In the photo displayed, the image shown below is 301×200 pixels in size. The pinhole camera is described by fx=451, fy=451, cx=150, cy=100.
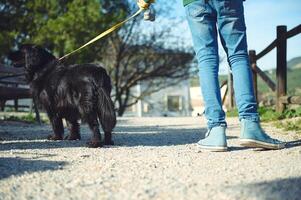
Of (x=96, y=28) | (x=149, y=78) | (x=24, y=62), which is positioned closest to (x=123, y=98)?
(x=149, y=78)

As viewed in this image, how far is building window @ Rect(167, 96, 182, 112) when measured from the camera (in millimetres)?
29656

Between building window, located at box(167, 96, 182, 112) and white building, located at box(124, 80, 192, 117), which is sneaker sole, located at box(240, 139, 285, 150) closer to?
white building, located at box(124, 80, 192, 117)

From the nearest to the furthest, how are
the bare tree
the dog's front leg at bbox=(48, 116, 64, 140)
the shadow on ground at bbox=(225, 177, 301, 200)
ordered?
the shadow on ground at bbox=(225, 177, 301, 200)
the dog's front leg at bbox=(48, 116, 64, 140)
the bare tree

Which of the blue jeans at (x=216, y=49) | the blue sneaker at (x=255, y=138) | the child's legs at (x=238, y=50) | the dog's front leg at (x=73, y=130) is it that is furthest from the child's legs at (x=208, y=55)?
the dog's front leg at (x=73, y=130)

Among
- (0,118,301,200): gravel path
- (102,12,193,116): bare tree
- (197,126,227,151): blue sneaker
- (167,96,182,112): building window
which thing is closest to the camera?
(0,118,301,200): gravel path

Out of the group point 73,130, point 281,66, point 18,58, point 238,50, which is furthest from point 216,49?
point 281,66

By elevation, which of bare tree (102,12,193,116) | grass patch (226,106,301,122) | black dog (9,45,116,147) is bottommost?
grass patch (226,106,301,122)

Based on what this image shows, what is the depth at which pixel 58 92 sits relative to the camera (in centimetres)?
462

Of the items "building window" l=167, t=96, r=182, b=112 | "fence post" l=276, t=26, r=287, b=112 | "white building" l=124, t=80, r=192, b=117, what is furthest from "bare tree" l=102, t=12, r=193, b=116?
"fence post" l=276, t=26, r=287, b=112

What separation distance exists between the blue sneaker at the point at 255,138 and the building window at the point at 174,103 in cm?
2574

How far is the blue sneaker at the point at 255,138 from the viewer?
Answer: 135 inches

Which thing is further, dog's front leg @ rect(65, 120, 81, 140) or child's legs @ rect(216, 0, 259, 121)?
dog's front leg @ rect(65, 120, 81, 140)

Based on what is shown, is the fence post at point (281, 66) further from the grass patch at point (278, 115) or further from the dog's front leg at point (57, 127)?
the dog's front leg at point (57, 127)

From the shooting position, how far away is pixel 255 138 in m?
3.43
